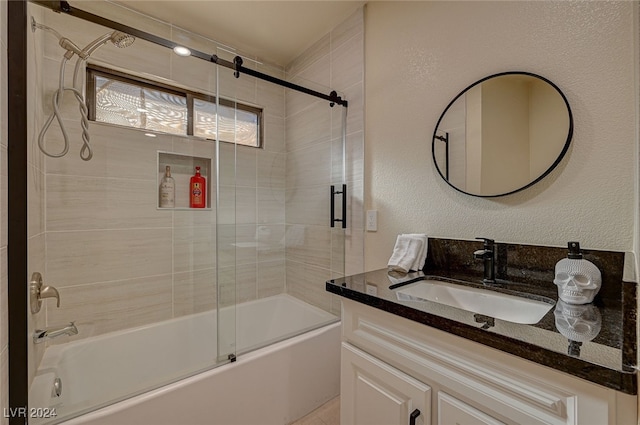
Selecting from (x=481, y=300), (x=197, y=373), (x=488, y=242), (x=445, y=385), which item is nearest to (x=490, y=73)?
(x=488, y=242)

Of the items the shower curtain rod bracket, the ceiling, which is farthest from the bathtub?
the ceiling

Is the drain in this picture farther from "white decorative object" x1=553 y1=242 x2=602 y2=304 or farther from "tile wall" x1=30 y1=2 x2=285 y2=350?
"white decorative object" x1=553 y1=242 x2=602 y2=304

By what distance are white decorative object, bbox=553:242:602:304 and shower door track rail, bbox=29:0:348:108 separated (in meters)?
1.50

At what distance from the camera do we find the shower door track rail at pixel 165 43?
43.9 inches

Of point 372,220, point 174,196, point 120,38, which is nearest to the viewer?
point 120,38

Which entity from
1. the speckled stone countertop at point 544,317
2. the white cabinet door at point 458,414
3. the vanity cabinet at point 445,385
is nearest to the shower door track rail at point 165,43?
the speckled stone countertop at point 544,317

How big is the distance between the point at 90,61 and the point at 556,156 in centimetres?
245

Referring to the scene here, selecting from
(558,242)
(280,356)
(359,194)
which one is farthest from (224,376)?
(558,242)

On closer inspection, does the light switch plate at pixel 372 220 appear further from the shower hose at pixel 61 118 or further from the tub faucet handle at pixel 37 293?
the shower hose at pixel 61 118

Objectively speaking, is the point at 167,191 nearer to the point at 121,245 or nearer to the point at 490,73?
the point at 121,245

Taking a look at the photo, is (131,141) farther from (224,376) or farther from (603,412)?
(603,412)

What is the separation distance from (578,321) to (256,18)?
88.8 inches

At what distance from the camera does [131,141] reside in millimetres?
1794

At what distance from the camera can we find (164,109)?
193cm
